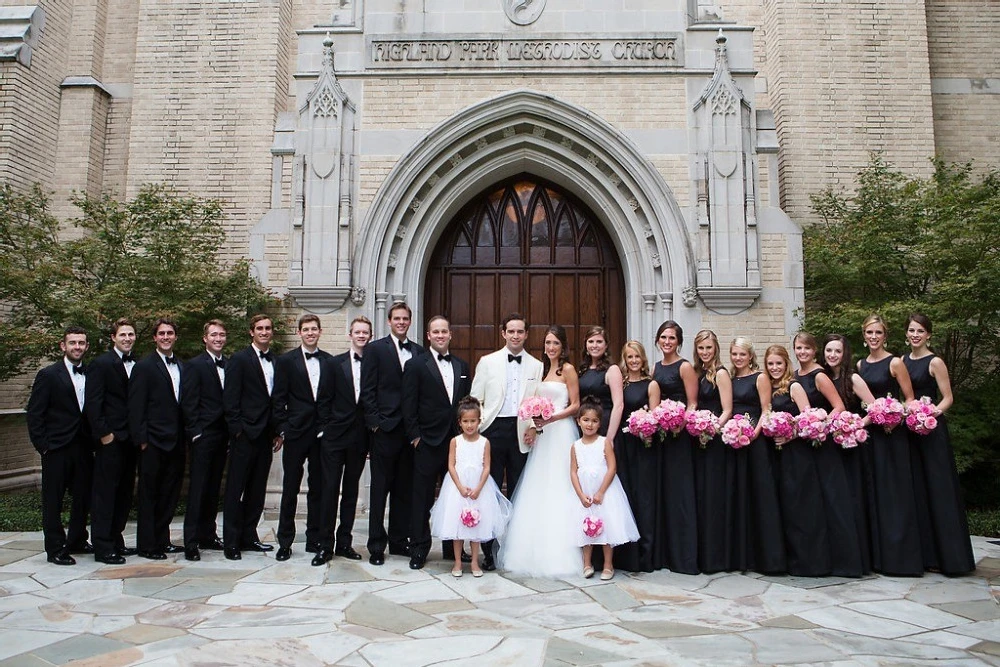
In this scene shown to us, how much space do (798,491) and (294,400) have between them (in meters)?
4.43

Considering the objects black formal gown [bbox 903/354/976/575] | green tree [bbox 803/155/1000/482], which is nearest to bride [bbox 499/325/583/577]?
black formal gown [bbox 903/354/976/575]

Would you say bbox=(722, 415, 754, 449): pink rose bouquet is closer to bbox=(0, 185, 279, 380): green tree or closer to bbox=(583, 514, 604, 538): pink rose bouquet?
bbox=(583, 514, 604, 538): pink rose bouquet

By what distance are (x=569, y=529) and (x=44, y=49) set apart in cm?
1266

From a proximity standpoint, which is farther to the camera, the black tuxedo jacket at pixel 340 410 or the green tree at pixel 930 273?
the green tree at pixel 930 273

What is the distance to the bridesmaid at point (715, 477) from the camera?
6227 mm

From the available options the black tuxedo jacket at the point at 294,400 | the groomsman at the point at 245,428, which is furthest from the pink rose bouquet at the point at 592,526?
the groomsman at the point at 245,428

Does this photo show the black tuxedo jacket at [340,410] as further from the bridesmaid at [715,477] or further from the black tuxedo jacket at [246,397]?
the bridesmaid at [715,477]

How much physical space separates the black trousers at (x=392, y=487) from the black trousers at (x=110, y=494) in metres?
2.27

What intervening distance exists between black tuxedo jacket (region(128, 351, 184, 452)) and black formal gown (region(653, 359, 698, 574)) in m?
4.36

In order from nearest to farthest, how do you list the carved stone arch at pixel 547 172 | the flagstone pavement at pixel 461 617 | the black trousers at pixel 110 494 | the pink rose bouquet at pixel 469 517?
the flagstone pavement at pixel 461 617, the pink rose bouquet at pixel 469 517, the black trousers at pixel 110 494, the carved stone arch at pixel 547 172

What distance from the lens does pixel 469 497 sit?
610 centimetres

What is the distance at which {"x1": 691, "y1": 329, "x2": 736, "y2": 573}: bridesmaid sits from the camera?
6.23 meters

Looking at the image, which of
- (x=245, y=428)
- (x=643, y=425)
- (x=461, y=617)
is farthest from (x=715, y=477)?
(x=245, y=428)

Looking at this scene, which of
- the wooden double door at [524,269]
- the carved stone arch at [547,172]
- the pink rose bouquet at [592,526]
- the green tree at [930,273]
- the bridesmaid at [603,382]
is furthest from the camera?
the wooden double door at [524,269]
